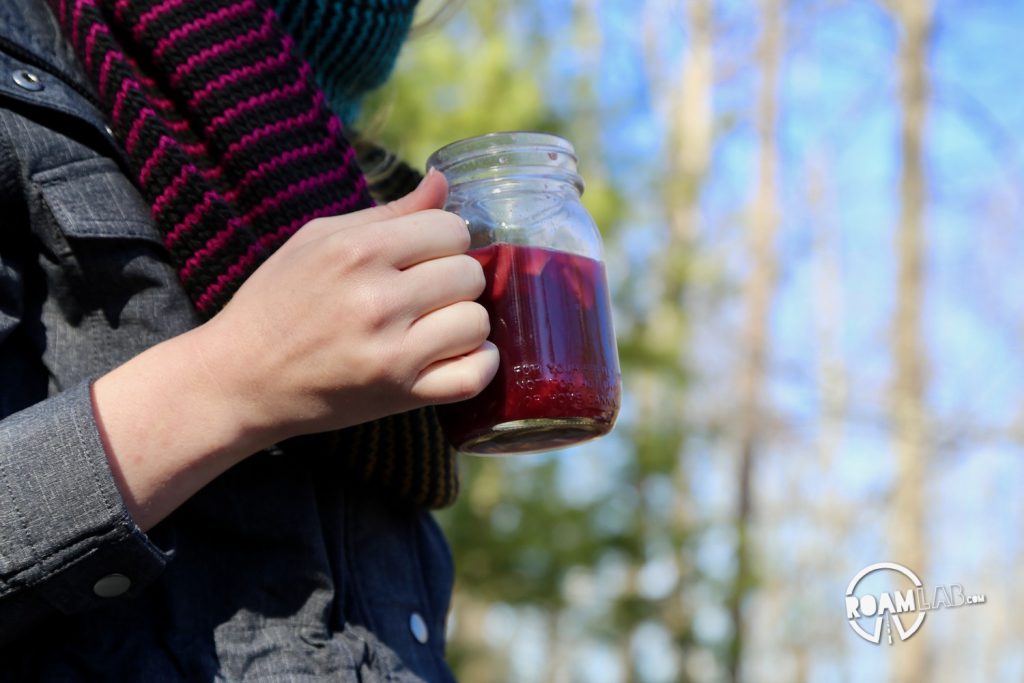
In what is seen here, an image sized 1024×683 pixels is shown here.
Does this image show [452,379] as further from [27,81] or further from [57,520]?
[27,81]

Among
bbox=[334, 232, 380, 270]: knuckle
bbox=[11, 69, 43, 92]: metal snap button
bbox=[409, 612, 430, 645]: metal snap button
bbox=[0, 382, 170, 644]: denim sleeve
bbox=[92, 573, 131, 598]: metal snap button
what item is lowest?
bbox=[409, 612, 430, 645]: metal snap button

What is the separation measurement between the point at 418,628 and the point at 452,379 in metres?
0.42

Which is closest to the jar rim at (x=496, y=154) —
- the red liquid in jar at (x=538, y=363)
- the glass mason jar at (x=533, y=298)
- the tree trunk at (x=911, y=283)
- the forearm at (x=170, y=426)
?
the glass mason jar at (x=533, y=298)

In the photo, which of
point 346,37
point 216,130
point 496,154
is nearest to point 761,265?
point 346,37

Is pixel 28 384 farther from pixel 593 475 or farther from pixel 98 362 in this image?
pixel 593 475

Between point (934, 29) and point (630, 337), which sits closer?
point (630, 337)

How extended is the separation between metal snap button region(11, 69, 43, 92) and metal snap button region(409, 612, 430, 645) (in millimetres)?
647

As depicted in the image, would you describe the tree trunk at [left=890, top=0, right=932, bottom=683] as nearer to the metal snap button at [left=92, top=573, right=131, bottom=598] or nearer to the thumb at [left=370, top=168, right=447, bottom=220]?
the thumb at [left=370, top=168, right=447, bottom=220]

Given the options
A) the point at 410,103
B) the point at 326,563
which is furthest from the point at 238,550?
the point at 410,103

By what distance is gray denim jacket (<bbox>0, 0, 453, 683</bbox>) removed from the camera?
2.60ft

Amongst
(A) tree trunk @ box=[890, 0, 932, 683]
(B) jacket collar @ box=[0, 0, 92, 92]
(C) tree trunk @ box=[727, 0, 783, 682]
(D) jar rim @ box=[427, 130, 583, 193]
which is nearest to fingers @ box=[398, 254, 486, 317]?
(D) jar rim @ box=[427, 130, 583, 193]

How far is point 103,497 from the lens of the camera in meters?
0.79

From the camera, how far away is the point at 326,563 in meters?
0.97

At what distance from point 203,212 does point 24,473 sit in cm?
28
